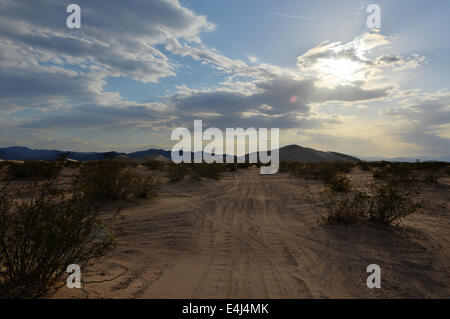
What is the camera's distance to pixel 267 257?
4.67 metres

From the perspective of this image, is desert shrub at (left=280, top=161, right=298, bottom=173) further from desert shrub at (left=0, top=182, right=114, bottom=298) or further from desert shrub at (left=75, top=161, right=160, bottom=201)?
desert shrub at (left=0, top=182, right=114, bottom=298)

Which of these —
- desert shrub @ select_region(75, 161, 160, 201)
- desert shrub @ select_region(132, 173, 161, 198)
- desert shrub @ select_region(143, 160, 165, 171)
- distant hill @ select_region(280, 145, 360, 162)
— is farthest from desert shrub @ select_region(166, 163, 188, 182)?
distant hill @ select_region(280, 145, 360, 162)

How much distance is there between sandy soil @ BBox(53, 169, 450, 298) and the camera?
3.50m

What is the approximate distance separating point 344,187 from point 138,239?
9.95m

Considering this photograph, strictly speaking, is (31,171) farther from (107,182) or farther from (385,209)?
(385,209)

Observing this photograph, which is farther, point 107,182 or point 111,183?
point 111,183

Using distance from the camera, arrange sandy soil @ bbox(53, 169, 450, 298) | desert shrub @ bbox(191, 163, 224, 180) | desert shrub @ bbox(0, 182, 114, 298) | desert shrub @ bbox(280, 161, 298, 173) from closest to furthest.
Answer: desert shrub @ bbox(0, 182, 114, 298), sandy soil @ bbox(53, 169, 450, 298), desert shrub @ bbox(191, 163, 224, 180), desert shrub @ bbox(280, 161, 298, 173)

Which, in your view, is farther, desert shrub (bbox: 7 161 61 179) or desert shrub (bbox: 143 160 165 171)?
desert shrub (bbox: 143 160 165 171)

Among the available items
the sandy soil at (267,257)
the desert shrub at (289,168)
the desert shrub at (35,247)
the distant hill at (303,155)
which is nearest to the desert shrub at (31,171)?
the sandy soil at (267,257)

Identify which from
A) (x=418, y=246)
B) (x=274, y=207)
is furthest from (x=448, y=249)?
(x=274, y=207)

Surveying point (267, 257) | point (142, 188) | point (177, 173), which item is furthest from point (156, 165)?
point (267, 257)

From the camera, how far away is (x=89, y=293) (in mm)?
3223

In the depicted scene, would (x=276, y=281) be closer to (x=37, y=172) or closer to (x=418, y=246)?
(x=418, y=246)
